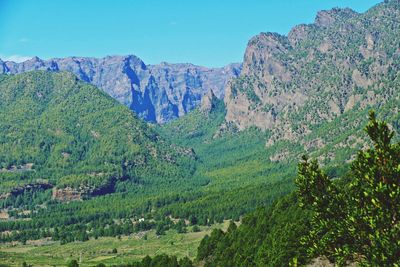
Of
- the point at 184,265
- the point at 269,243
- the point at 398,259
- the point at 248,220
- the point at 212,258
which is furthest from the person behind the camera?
the point at 248,220

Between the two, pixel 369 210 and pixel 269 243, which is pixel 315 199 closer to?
pixel 369 210

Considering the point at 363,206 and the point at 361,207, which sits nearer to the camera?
the point at 363,206

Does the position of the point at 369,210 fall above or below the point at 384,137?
below

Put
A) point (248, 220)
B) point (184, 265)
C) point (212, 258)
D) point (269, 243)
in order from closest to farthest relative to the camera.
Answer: point (269, 243)
point (184, 265)
point (212, 258)
point (248, 220)

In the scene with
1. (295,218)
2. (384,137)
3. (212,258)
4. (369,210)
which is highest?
(384,137)

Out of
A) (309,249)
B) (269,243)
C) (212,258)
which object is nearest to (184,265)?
(212,258)

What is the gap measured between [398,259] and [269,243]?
306ft

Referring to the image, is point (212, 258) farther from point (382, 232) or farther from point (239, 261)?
point (382, 232)

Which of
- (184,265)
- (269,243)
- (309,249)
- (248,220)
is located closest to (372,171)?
(309,249)

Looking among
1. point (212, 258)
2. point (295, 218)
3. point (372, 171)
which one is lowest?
A: point (212, 258)

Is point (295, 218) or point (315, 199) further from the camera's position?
point (295, 218)

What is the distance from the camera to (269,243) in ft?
410

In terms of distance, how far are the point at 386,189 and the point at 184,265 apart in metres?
116

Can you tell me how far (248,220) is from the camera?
6905 inches
